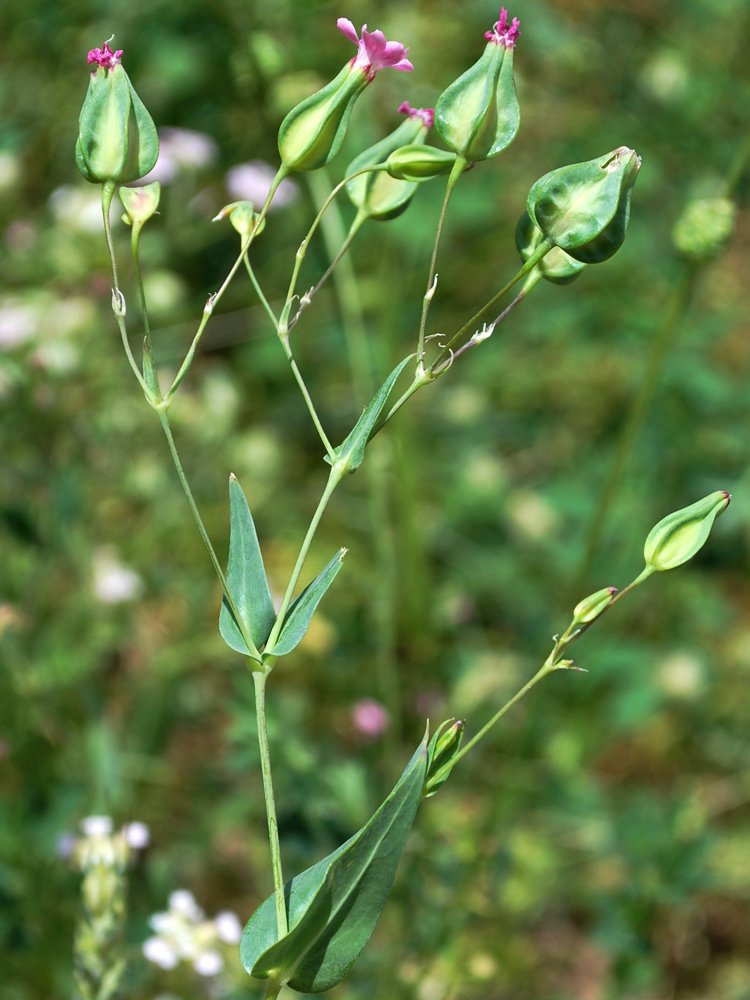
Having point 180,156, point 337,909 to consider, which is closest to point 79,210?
point 180,156

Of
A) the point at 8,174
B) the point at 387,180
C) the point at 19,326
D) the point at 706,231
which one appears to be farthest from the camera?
the point at 8,174

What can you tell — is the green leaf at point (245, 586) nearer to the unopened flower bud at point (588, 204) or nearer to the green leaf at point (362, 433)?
Result: the green leaf at point (362, 433)

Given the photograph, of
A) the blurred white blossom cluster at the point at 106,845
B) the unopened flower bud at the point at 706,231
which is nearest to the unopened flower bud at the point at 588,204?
the unopened flower bud at the point at 706,231

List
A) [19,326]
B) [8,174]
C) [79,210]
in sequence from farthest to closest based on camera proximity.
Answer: [8,174]
[79,210]
[19,326]

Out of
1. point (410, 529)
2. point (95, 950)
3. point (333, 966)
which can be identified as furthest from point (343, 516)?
point (333, 966)

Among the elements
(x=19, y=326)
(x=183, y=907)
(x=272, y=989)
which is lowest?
(x=272, y=989)

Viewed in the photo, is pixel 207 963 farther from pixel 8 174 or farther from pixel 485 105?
pixel 8 174
